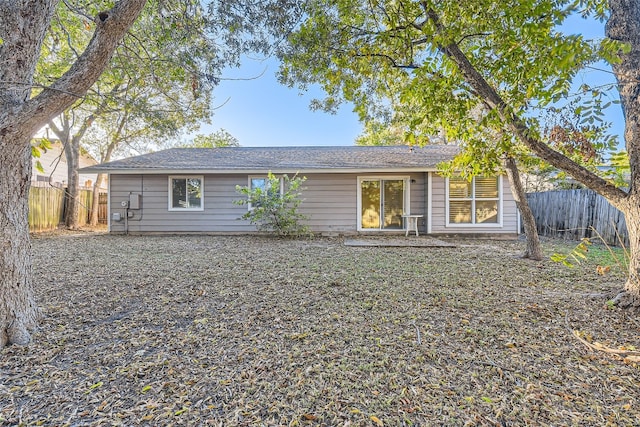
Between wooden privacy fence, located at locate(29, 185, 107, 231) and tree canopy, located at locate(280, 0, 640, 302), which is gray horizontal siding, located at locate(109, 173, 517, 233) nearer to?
wooden privacy fence, located at locate(29, 185, 107, 231)

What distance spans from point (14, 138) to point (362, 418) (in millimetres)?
2948

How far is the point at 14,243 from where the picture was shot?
227 centimetres

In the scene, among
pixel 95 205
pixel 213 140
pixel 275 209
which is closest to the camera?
pixel 275 209

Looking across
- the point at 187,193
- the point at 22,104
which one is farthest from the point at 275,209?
the point at 22,104

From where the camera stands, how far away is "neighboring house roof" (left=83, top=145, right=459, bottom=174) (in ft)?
30.4

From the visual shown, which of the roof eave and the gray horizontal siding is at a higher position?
the roof eave

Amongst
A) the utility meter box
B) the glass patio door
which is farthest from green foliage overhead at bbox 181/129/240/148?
the glass patio door

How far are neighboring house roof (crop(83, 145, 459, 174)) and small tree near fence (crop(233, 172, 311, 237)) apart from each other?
1.04m

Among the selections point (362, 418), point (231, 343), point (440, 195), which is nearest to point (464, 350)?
point (362, 418)

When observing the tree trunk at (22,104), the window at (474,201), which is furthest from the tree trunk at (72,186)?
the window at (474,201)

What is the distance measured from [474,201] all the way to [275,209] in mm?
6193

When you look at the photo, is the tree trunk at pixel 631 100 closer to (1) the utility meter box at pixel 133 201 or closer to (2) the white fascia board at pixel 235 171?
(2) the white fascia board at pixel 235 171

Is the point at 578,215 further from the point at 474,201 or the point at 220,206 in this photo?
the point at 220,206

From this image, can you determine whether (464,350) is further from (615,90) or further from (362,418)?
(615,90)
